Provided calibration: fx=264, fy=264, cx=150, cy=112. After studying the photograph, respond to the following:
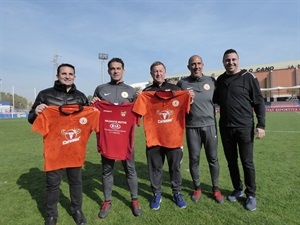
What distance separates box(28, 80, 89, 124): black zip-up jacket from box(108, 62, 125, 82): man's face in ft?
1.99

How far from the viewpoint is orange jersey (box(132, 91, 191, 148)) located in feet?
14.0

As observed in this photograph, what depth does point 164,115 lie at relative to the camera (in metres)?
4.32

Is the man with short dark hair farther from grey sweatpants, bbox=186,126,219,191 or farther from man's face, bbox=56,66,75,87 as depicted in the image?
grey sweatpants, bbox=186,126,219,191

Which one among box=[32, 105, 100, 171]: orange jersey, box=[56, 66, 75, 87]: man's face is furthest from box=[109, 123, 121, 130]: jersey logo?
box=[56, 66, 75, 87]: man's face

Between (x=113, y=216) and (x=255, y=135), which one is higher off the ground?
(x=255, y=135)

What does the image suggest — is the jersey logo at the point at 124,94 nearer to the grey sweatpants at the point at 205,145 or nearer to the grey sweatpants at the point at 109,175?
the grey sweatpants at the point at 109,175

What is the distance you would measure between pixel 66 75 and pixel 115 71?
30.3 inches

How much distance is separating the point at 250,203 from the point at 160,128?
184 centimetres

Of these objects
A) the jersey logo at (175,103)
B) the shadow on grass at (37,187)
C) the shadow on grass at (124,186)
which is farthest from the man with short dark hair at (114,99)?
the shadow on grass at (37,187)

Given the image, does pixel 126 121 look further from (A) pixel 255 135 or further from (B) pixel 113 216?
(A) pixel 255 135

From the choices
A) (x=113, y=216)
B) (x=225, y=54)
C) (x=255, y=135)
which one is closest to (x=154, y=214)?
(x=113, y=216)

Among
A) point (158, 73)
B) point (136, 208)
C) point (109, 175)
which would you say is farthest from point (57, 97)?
point (136, 208)

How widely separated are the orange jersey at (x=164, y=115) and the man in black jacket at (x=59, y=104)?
3.55 ft

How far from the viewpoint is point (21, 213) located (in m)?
4.25
